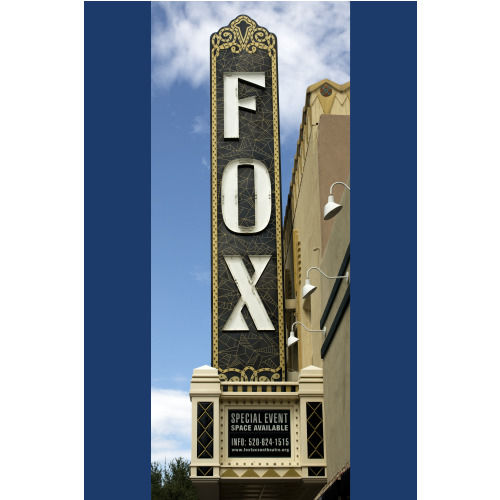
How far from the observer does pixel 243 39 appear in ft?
66.9

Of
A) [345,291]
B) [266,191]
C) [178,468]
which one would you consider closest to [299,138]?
[266,191]

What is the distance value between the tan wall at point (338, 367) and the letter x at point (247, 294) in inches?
213

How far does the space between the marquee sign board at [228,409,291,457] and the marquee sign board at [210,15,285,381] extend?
1.87m

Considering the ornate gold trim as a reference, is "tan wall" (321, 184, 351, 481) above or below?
above

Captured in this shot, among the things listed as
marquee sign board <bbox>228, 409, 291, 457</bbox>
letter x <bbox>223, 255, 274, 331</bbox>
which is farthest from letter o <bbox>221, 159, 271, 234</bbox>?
marquee sign board <bbox>228, 409, 291, 457</bbox>

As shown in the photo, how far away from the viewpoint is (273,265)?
61.0ft

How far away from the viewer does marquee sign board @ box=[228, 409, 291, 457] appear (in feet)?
51.2

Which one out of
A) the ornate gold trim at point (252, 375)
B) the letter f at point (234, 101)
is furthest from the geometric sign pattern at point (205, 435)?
the letter f at point (234, 101)

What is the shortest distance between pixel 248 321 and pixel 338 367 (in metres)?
7.28

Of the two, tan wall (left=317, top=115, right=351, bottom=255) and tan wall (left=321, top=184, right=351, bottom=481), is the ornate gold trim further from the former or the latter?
tan wall (left=321, top=184, right=351, bottom=481)

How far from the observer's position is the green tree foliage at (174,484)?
105 ft

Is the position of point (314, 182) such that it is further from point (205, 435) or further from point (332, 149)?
point (205, 435)
